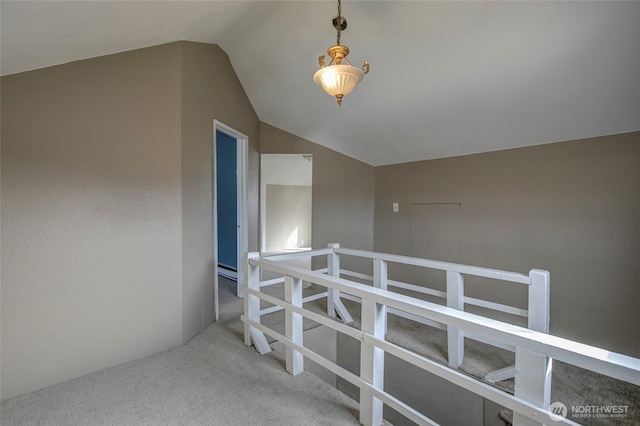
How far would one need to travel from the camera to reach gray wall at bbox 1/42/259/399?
1810mm

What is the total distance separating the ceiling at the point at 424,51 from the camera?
1678 mm

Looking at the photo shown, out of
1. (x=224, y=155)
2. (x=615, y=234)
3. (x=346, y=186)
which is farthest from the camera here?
(x=224, y=155)

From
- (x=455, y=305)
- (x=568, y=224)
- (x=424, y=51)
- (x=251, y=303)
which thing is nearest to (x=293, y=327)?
(x=251, y=303)

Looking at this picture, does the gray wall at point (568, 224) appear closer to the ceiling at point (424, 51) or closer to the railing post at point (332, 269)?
the ceiling at point (424, 51)

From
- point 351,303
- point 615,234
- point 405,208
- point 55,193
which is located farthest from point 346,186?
point 55,193

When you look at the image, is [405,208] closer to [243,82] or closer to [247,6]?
[243,82]

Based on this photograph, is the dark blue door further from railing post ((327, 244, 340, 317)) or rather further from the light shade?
the light shade

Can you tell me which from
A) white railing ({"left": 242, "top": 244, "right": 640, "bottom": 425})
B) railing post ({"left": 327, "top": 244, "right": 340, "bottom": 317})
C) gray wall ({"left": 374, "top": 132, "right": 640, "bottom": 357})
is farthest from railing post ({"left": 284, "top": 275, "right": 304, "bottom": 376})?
gray wall ({"left": 374, "top": 132, "right": 640, "bottom": 357})

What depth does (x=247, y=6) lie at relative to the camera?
2254 millimetres

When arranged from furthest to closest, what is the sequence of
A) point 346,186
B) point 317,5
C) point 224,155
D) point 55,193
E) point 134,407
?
point 224,155 < point 346,186 < point 317,5 < point 55,193 < point 134,407

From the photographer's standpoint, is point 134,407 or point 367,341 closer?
point 367,341

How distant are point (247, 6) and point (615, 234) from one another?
11.2ft

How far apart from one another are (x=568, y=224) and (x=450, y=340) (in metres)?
1.51

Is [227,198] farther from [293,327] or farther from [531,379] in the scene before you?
[531,379]
